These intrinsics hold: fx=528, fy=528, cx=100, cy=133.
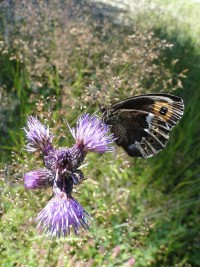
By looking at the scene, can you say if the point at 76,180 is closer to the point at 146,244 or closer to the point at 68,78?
the point at 146,244

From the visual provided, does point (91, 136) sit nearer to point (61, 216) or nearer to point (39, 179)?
point (39, 179)

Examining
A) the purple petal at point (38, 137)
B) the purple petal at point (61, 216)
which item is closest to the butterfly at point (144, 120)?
the purple petal at point (38, 137)

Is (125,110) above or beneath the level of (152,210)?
above

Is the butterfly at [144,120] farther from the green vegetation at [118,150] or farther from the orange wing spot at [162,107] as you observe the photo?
the green vegetation at [118,150]

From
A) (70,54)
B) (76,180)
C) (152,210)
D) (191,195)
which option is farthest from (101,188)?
(76,180)

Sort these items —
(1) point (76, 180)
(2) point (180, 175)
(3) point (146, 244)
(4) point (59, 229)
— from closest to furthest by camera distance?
(4) point (59, 229)
(1) point (76, 180)
(3) point (146, 244)
(2) point (180, 175)

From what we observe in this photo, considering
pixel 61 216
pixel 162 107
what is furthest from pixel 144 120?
pixel 61 216
